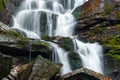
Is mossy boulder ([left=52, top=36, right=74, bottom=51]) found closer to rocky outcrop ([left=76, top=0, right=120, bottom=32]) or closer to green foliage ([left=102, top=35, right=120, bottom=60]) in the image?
green foliage ([left=102, top=35, right=120, bottom=60])

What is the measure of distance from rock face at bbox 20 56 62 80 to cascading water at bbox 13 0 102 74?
12.8 feet

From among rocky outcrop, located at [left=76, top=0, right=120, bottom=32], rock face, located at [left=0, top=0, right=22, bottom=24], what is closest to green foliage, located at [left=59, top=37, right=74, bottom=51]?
rocky outcrop, located at [left=76, top=0, right=120, bottom=32]

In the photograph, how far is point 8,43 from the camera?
17547 millimetres

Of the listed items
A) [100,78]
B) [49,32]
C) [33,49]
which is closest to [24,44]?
[33,49]

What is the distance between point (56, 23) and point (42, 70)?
13.2 meters

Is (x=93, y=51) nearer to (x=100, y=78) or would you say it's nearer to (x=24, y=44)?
(x=24, y=44)

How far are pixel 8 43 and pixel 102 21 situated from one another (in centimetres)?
1082

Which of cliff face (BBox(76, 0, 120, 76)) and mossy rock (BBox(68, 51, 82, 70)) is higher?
cliff face (BBox(76, 0, 120, 76))

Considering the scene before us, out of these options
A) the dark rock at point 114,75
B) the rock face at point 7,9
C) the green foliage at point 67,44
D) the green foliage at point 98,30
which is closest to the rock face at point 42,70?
the green foliage at point 67,44

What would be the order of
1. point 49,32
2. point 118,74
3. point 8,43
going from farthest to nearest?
1. point 49,32
2. point 118,74
3. point 8,43

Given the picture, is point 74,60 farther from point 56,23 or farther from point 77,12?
point 77,12

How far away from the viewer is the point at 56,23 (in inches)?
1077

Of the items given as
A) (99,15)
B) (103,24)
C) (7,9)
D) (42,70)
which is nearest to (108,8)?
(99,15)

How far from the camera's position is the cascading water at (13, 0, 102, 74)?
20250mm
